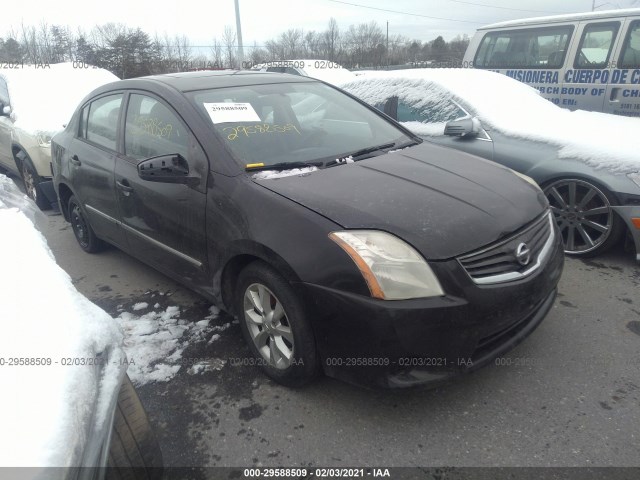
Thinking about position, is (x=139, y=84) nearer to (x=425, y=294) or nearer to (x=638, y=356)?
(x=425, y=294)

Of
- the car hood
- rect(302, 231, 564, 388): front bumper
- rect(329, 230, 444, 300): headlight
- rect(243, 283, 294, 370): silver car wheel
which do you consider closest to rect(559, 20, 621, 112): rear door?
the car hood

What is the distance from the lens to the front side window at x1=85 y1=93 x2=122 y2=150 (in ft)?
12.0

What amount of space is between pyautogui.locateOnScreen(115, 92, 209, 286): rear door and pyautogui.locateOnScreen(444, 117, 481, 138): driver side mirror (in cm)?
240

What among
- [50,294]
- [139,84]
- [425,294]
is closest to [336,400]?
[425,294]

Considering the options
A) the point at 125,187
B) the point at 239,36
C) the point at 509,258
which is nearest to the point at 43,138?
the point at 125,187

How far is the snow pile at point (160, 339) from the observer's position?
2792 millimetres

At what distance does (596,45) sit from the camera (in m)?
6.33

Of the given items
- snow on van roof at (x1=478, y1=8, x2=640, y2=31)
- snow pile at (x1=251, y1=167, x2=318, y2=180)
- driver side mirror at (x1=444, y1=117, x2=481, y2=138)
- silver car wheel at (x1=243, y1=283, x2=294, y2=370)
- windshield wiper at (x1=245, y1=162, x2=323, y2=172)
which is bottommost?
silver car wheel at (x1=243, y1=283, x2=294, y2=370)

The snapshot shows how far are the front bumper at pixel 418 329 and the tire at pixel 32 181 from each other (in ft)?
16.8

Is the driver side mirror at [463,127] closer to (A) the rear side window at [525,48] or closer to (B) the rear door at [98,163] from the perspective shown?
(B) the rear door at [98,163]

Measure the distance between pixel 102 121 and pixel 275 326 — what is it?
Result: 2.53 meters

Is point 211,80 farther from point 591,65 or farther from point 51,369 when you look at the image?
point 591,65

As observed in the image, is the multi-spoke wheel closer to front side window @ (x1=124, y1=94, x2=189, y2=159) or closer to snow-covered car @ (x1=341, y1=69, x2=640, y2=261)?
snow-covered car @ (x1=341, y1=69, x2=640, y2=261)

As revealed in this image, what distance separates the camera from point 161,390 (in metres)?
2.64
